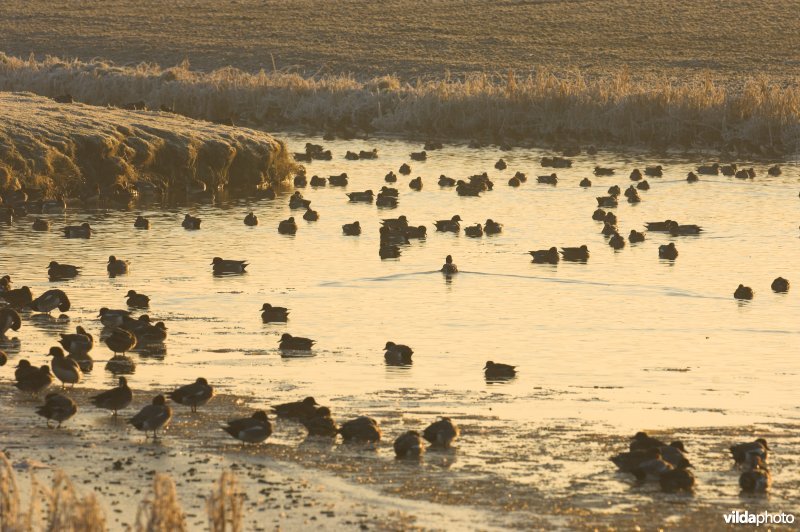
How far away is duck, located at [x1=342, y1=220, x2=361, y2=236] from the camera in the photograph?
34263 millimetres

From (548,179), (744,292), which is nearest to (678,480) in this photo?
(744,292)

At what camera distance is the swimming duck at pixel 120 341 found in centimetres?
2005

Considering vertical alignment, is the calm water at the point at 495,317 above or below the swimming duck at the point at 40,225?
below

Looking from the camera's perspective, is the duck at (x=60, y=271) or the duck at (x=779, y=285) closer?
the duck at (x=60, y=271)

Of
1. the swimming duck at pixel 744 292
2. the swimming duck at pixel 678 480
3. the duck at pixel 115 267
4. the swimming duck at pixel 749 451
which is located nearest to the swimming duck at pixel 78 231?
the duck at pixel 115 267

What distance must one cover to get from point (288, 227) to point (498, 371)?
15846mm

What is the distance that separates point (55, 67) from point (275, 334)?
173ft

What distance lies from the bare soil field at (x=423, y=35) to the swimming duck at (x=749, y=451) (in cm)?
6679

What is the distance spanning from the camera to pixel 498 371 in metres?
19.3

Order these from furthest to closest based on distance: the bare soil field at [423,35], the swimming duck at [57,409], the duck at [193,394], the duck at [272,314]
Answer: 1. the bare soil field at [423,35]
2. the duck at [272,314]
3. the duck at [193,394]
4. the swimming duck at [57,409]

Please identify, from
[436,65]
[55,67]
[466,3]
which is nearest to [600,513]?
[55,67]

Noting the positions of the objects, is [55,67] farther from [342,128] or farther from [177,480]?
[177,480]

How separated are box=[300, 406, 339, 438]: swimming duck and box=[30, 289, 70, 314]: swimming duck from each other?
26.6ft

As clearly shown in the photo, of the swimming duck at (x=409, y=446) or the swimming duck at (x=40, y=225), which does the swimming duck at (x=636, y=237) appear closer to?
the swimming duck at (x=40, y=225)
